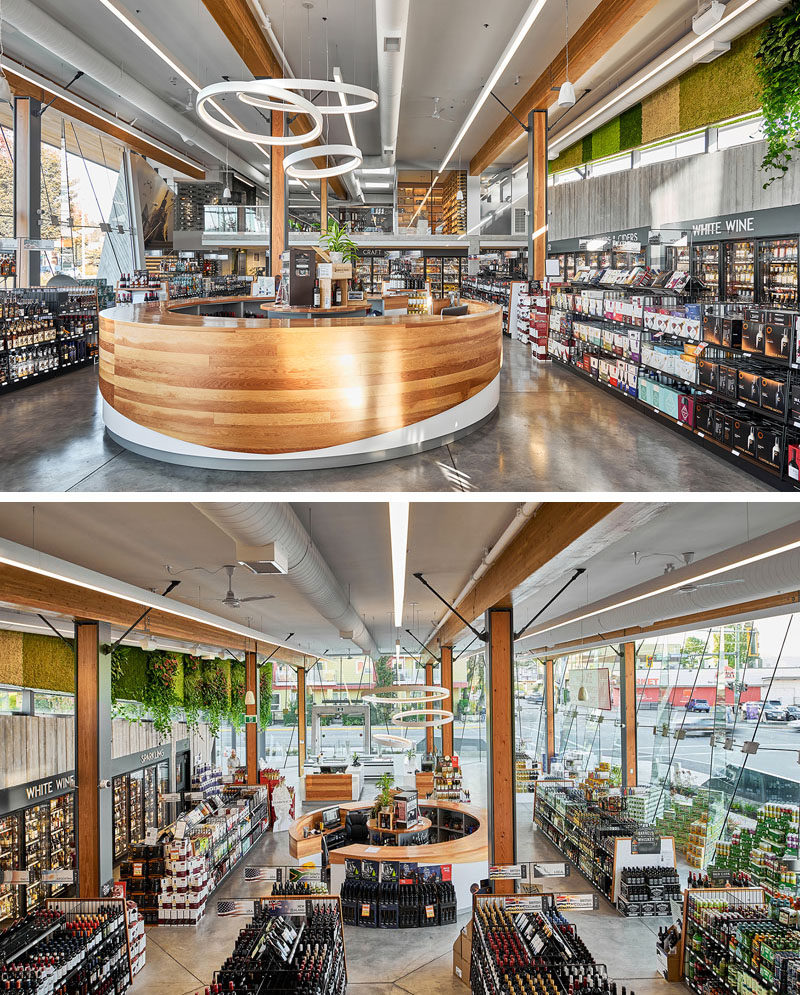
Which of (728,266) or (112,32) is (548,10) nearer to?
(728,266)

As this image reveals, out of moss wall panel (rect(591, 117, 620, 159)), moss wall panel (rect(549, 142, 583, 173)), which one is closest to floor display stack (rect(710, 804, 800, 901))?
moss wall panel (rect(591, 117, 620, 159))

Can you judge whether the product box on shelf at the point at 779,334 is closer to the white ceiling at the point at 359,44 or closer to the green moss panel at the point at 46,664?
the white ceiling at the point at 359,44

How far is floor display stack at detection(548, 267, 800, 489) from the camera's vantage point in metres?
6.83

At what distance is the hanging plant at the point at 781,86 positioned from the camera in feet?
33.5

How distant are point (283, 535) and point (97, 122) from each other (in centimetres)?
1650

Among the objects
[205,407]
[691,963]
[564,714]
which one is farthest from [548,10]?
[564,714]

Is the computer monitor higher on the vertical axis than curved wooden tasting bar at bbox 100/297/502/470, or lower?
lower

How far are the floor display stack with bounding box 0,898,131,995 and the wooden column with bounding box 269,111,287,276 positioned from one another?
1005 cm

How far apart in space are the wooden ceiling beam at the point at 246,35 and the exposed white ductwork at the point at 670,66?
5.11 meters

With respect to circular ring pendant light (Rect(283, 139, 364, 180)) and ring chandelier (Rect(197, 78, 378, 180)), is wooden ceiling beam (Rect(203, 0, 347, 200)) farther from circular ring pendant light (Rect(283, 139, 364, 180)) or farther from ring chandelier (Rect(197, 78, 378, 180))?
circular ring pendant light (Rect(283, 139, 364, 180))

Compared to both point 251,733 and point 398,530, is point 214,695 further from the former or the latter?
point 398,530

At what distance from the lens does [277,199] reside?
582 inches

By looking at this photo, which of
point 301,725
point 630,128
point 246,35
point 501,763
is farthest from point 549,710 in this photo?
point 246,35

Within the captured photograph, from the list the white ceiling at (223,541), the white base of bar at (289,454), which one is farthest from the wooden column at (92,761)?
the white base of bar at (289,454)
